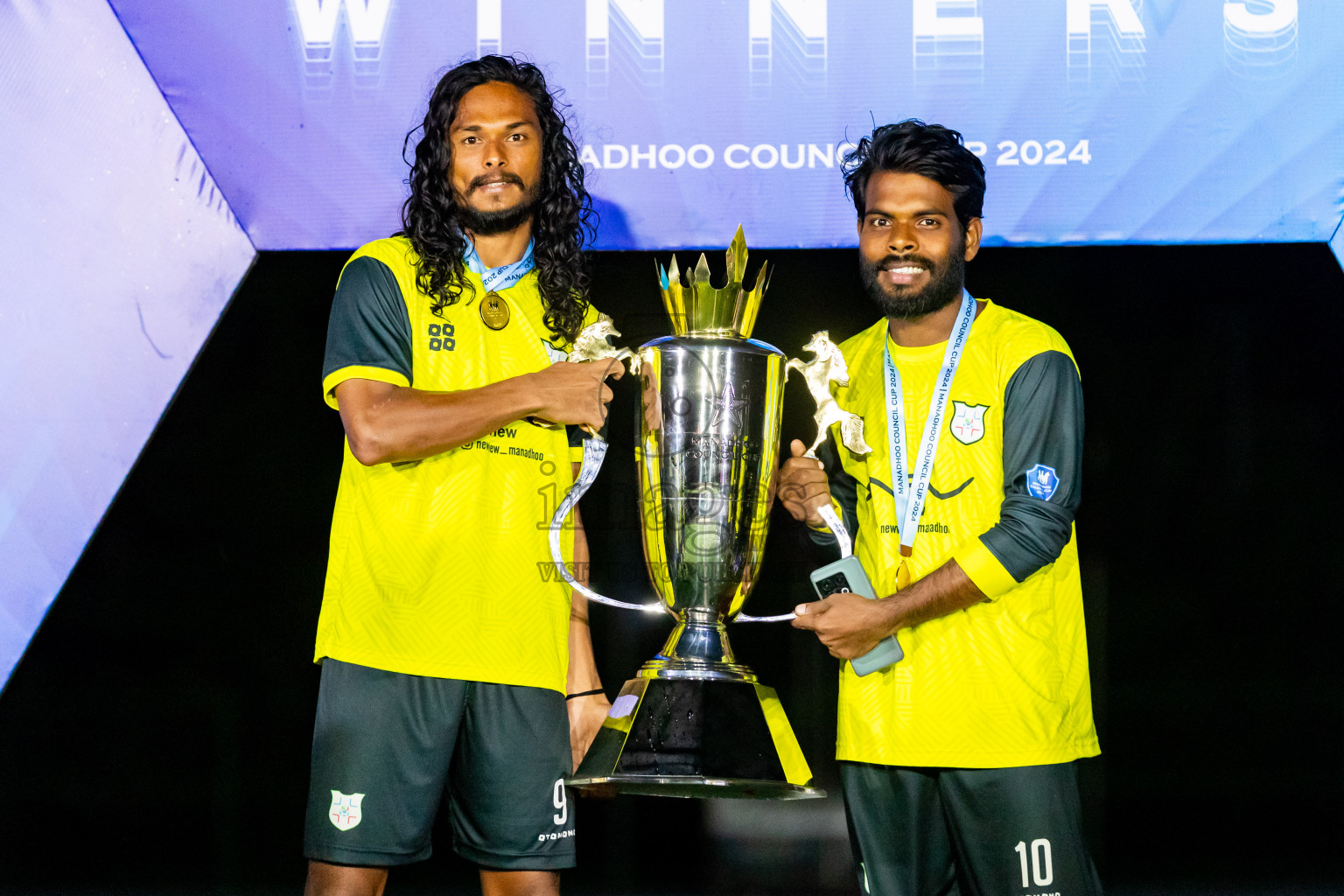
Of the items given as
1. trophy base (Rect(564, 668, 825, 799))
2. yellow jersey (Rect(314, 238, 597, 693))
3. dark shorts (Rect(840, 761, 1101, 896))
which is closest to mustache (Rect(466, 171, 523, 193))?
yellow jersey (Rect(314, 238, 597, 693))

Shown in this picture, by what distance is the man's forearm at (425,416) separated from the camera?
→ 1.66 metres

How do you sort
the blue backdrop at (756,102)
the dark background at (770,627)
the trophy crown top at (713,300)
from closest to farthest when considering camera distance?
the trophy crown top at (713,300) → the blue backdrop at (756,102) → the dark background at (770,627)

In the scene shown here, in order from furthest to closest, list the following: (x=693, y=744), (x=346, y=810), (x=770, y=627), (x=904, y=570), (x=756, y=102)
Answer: (x=770, y=627)
(x=756, y=102)
(x=904, y=570)
(x=346, y=810)
(x=693, y=744)

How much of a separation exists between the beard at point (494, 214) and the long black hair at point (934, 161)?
1.76 ft

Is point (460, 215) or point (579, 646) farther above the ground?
point (460, 215)

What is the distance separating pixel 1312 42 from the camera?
224cm

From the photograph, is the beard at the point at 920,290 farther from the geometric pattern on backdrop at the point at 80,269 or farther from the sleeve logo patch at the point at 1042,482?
the geometric pattern on backdrop at the point at 80,269

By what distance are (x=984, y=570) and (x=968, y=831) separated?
389 mm

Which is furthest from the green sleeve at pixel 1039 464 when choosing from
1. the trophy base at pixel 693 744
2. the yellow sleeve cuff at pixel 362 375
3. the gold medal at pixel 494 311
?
the yellow sleeve cuff at pixel 362 375

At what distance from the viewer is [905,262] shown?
1.83 m

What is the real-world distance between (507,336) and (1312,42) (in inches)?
63.6

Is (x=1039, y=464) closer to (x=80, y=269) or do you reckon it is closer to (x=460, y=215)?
(x=460, y=215)

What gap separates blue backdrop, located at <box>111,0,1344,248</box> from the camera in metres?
2.28

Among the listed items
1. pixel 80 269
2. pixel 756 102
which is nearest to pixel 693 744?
pixel 756 102
